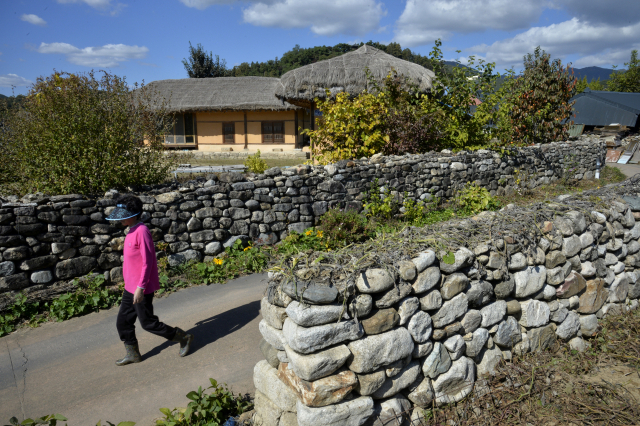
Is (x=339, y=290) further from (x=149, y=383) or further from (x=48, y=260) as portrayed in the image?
(x=48, y=260)

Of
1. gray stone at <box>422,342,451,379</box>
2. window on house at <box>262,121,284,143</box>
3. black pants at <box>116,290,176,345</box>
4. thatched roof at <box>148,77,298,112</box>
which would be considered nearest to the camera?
gray stone at <box>422,342,451,379</box>

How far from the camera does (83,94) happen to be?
665 centimetres

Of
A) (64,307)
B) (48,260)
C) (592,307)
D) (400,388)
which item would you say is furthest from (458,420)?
(48,260)

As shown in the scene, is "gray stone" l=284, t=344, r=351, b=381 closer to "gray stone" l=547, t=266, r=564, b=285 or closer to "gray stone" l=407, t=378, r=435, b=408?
"gray stone" l=407, t=378, r=435, b=408

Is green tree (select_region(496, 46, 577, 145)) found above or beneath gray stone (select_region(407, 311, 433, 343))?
above

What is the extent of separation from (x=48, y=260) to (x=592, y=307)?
21.4 ft

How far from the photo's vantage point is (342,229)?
6781mm

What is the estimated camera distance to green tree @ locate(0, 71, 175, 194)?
5.87 m

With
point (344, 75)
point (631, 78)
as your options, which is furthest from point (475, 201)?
point (631, 78)

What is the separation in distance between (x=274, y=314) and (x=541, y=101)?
14779mm

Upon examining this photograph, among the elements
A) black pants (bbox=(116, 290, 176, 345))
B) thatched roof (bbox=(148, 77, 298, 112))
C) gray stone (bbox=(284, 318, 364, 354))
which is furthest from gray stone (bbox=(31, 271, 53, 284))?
thatched roof (bbox=(148, 77, 298, 112))

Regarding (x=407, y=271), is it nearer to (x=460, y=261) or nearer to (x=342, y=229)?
(x=460, y=261)

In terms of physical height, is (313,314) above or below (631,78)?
below

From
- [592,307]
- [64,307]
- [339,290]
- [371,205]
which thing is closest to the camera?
[339,290]
